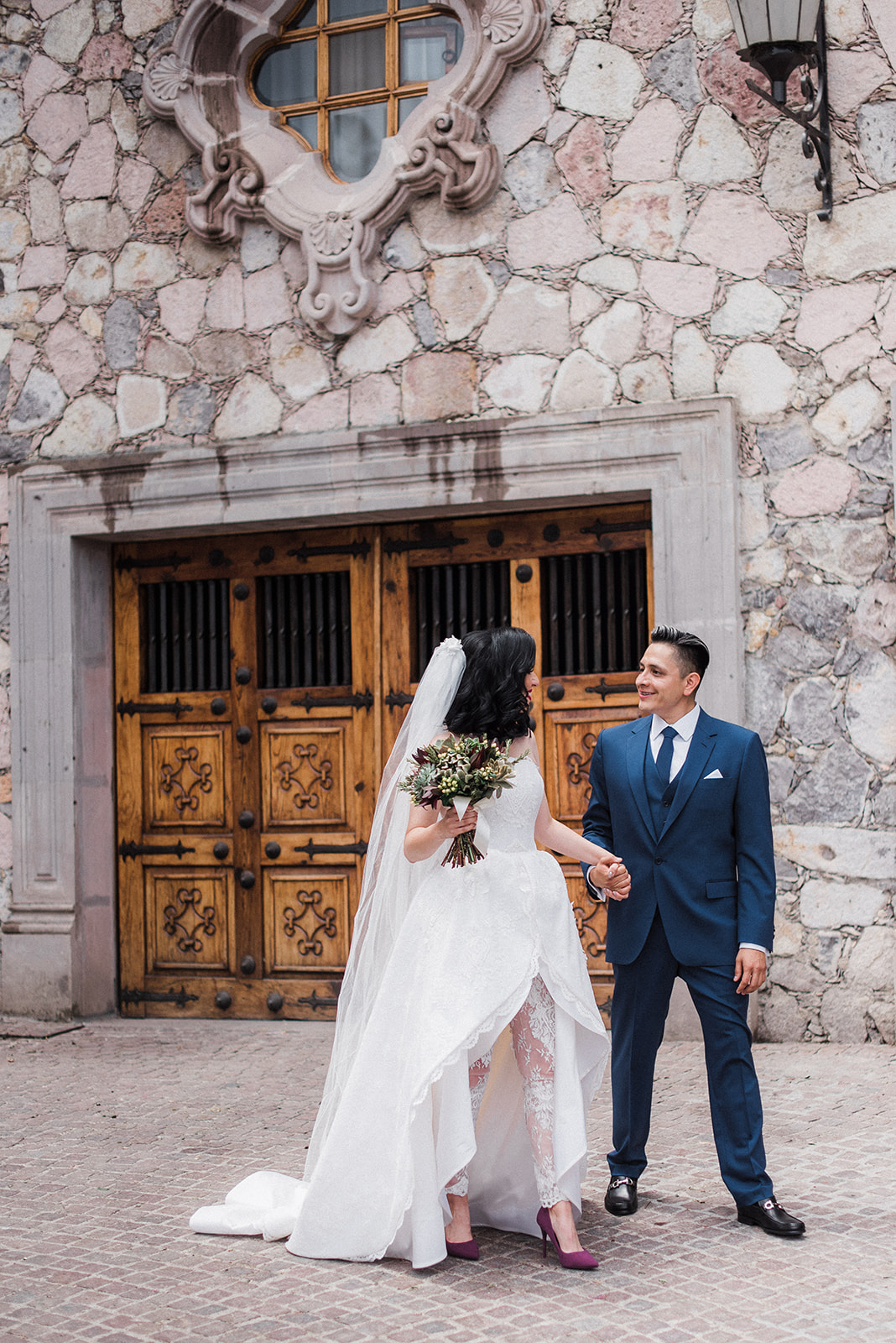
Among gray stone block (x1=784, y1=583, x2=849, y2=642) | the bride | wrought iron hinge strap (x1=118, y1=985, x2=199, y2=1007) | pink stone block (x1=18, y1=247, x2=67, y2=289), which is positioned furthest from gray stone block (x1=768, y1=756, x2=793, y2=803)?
pink stone block (x1=18, y1=247, x2=67, y2=289)

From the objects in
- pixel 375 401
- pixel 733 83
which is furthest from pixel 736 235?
pixel 375 401

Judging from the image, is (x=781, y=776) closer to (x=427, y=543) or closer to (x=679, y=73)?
(x=427, y=543)

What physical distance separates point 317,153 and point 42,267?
1.68 metres

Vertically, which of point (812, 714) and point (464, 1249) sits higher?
point (812, 714)

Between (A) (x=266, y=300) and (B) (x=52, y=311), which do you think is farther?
(B) (x=52, y=311)

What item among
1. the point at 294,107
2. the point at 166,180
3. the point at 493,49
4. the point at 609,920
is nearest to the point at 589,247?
the point at 493,49

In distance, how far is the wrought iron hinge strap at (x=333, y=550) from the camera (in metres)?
7.29

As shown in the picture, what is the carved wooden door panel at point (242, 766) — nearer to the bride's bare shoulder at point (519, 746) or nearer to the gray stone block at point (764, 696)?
the gray stone block at point (764, 696)

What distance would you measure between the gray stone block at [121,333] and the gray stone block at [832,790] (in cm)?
414

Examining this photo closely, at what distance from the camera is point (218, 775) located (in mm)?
7516

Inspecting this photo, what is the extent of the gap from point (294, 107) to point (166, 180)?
79 cm

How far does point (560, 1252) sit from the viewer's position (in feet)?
12.0

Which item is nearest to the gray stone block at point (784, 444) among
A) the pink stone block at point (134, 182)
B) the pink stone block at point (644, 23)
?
the pink stone block at point (644, 23)

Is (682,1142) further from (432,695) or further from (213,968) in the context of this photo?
(213,968)
